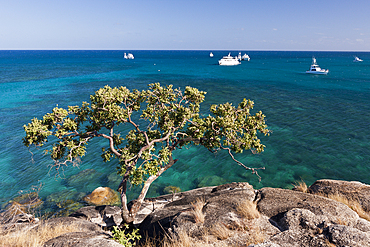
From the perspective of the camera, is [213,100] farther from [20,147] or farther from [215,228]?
[215,228]

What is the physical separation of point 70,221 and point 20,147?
23.5m

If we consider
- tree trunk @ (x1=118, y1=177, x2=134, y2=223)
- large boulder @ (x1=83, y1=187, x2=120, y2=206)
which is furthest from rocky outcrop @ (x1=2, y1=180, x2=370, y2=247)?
large boulder @ (x1=83, y1=187, x2=120, y2=206)

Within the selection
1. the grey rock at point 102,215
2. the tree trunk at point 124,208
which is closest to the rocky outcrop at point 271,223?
the tree trunk at point 124,208

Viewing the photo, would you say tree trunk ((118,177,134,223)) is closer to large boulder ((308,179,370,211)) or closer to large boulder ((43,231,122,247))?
large boulder ((43,231,122,247))

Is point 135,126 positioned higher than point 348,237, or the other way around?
point 135,126

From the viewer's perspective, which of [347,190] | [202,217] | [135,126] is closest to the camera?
[202,217]

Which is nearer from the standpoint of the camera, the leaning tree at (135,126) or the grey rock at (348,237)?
the grey rock at (348,237)

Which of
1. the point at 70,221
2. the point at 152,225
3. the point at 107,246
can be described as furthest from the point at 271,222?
the point at 70,221

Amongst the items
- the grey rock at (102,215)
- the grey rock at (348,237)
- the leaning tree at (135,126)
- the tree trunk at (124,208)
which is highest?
the leaning tree at (135,126)

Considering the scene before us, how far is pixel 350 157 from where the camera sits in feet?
88.7

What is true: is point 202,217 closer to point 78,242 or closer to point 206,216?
point 206,216

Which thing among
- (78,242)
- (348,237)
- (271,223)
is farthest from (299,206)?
(78,242)

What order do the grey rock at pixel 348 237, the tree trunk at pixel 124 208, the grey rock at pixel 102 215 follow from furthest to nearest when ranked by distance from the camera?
the grey rock at pixel 102 215 < the tree trunk at pixel 124 208 < the grey rock at pixel 348 237

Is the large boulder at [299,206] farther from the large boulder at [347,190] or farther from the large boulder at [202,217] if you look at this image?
the large boulder at [347,190]
